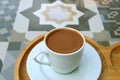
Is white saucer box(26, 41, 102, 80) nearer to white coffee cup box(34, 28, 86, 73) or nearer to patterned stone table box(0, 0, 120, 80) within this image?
white coffee cup box(34, 28, 86, 73)

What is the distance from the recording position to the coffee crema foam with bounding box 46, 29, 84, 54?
0.37 metres

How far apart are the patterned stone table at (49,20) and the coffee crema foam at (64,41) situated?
276 mm

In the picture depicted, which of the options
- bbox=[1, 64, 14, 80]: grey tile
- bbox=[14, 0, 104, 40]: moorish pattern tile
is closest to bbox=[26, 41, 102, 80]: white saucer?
bbox=[1, 64, 14, 80]: grey tile

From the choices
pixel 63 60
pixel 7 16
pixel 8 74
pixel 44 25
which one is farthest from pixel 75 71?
pixel 7 16

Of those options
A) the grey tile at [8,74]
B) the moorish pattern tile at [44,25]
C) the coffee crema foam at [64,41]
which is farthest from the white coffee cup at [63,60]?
the moorish pattern tile at [44,25]

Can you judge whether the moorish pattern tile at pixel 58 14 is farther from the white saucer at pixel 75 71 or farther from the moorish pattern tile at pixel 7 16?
the white saucer at pixel 75 71

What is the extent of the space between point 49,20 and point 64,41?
396 millimetres

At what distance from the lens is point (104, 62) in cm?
44

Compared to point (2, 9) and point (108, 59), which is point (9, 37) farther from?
point (108, 59)

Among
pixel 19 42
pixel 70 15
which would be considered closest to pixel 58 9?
pixel 70 15

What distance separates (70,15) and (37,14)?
5.0 inches

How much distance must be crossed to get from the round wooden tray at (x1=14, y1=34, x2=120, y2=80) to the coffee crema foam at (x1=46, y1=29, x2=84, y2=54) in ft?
0.30

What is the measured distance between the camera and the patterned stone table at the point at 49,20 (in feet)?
2.28

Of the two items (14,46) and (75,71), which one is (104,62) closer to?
(75,71)
